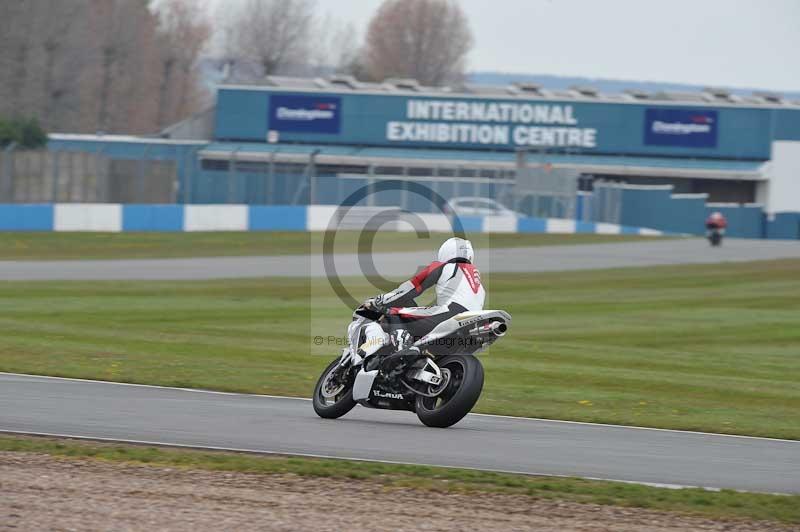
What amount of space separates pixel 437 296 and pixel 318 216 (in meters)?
30.5

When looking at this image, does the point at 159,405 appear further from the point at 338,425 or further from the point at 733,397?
the point at 733,397

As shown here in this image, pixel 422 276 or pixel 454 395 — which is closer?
pixel 454 395

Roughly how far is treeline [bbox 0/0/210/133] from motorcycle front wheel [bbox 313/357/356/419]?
47.3 metres

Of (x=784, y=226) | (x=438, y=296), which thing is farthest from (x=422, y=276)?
(x=784, y=226)

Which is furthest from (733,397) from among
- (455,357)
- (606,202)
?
(606,202)

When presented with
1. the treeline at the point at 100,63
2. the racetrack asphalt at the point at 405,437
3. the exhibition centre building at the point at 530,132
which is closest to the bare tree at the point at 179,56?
the treeline at the point at 100,63

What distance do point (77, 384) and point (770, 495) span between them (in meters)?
7.06

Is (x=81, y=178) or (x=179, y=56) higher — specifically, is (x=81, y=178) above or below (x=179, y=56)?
below

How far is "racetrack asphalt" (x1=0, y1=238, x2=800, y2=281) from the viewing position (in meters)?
27.2

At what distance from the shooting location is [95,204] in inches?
1446

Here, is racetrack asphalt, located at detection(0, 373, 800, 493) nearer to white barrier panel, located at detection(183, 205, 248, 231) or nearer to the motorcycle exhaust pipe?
the motorcycle exhaust pipe

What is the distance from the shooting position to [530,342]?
19.0 m

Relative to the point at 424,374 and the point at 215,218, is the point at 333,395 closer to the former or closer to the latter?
the point at 424,374

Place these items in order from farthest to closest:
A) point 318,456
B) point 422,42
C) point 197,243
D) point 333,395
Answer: point 422,42, point 197,243, point 333,395, point 318,456
